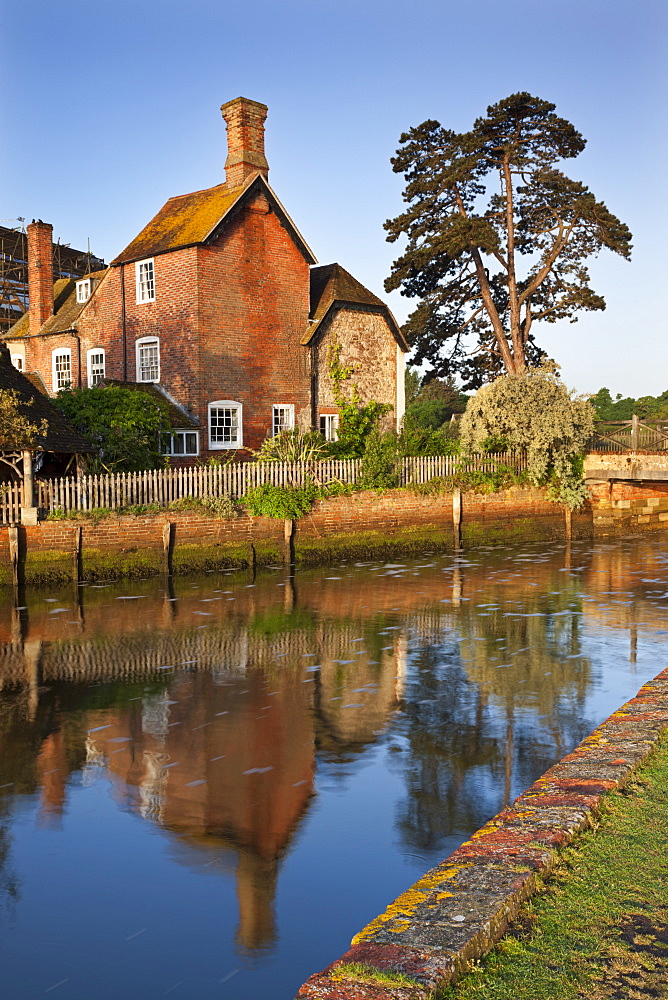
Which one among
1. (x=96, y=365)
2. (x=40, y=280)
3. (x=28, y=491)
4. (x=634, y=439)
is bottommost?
(x=28, y=491)

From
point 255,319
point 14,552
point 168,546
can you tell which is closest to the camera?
point 14,552

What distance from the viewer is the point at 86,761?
360 inches

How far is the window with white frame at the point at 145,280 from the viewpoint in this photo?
106 feet

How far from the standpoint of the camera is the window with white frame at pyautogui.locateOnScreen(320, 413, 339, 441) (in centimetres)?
3481

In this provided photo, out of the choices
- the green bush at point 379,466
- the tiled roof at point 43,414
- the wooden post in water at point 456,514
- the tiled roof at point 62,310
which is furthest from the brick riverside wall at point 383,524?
the tiled roof at point 62,310

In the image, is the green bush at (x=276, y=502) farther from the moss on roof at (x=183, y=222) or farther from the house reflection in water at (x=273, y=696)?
the moss on roof at (x=183, y=222)

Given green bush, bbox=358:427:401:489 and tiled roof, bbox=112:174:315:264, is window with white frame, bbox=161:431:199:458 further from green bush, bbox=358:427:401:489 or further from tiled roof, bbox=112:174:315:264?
tiled roof, bbox=112:174:315:264

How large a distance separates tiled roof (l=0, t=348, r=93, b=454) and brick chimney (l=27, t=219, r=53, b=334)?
15210 mm

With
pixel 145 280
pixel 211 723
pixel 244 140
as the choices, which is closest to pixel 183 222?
pixel 145 280

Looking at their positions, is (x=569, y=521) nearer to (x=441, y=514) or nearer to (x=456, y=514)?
(x=456, y=514)

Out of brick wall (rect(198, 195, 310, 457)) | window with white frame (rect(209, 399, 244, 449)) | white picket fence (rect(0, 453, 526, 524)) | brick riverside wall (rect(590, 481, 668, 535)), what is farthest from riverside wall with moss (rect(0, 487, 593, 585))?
brick wall (rect(198, 195, 310, 457))

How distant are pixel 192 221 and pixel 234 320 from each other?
399cm

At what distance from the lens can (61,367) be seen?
37750 mm

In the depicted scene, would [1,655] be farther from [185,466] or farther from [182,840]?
[185,466]
